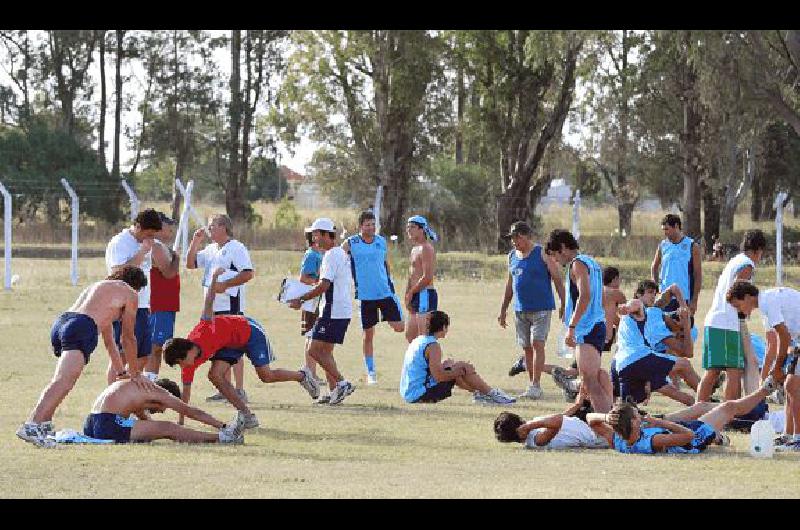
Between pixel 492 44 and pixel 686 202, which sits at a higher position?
pixel 492 44

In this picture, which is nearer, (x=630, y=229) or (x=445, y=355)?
A: (x=445, y=355)

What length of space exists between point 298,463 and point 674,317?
227 inches

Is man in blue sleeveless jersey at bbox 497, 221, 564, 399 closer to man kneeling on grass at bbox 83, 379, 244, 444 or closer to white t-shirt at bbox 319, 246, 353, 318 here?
white t-shirt at bbox 319, 246, 353, 318

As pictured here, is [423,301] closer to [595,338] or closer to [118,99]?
[595,338]

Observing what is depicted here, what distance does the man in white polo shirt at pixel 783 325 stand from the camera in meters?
12.4

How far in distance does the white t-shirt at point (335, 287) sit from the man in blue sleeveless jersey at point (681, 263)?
347cm

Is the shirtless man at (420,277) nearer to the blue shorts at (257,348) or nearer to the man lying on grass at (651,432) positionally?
the blue shorts at (257,348)

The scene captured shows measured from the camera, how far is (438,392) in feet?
49.8

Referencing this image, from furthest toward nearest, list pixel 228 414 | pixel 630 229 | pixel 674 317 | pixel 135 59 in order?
pixel 135 59 < pixel 630 229 < pixel 674 317 < pixel 228 414

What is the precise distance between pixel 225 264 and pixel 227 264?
18 mm
